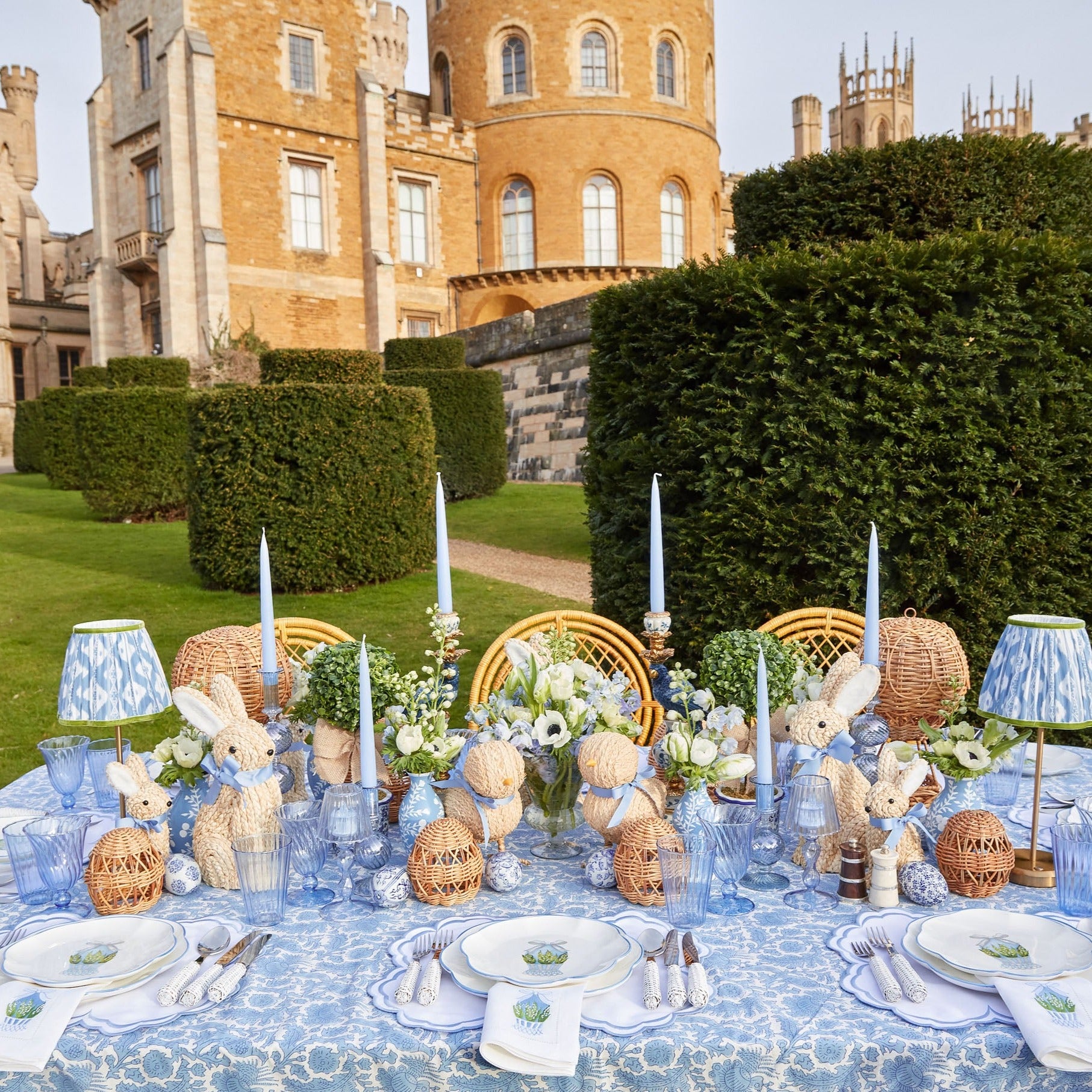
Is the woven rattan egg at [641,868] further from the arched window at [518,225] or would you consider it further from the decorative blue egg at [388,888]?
the arched window at [518,225]

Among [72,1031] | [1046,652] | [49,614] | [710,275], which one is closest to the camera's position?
[72,1031]

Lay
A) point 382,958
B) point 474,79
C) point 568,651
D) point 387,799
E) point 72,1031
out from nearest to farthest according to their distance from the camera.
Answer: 1. point 72,1031
2. point 382,958
3. point 387,799
4. point 568,651
5. point 474,79

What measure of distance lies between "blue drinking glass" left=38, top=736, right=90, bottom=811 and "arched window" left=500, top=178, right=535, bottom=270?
2500cm

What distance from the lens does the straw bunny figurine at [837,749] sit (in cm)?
184

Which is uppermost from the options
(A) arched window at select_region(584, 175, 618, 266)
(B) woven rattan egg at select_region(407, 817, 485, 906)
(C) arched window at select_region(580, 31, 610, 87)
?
(C) arched window at select_region(580, 31, 610, 87)

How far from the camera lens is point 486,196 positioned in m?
26.4

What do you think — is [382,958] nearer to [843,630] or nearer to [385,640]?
[843,630]

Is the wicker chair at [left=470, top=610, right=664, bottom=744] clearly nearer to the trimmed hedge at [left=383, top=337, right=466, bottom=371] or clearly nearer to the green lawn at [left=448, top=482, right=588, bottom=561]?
the green lawn at [left=448, top=482, right=588, bottom=561]

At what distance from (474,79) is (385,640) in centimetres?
2300

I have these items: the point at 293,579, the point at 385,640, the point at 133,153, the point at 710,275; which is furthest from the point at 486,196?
the point at 710,275

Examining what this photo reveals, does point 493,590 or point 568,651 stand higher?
point 568,651

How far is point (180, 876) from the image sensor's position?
184 cm

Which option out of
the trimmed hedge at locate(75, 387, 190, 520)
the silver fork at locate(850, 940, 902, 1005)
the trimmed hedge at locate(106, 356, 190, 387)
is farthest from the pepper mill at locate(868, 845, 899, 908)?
the trimmed hedge at locate(106, 356, 190, 387)

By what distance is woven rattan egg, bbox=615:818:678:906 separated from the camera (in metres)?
1.77
